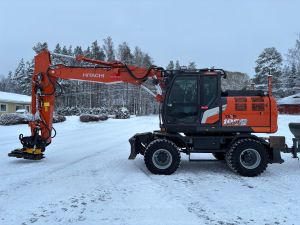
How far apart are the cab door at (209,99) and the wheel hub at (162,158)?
46.5 inches

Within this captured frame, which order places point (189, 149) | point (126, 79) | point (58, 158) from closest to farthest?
point (189, 149) < point (126, 79) < point (58, 158)

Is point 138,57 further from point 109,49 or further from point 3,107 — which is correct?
point 3,107

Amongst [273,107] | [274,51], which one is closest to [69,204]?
[273,107]

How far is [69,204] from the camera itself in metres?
6.70

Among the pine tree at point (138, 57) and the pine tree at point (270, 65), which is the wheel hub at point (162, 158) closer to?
the pine tree at point (270, 65)

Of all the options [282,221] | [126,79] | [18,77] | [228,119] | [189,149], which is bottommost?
[282,221]

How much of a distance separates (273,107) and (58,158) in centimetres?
687

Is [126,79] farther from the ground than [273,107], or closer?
farther from the ground

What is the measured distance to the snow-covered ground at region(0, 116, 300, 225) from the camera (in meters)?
6.04

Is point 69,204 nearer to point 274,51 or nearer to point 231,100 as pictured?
point 231,100

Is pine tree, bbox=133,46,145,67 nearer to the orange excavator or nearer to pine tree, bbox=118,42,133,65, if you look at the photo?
pine tree, bbox=118,42,133,65

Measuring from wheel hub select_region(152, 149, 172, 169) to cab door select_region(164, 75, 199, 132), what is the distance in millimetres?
727

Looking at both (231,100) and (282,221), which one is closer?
(282,221)

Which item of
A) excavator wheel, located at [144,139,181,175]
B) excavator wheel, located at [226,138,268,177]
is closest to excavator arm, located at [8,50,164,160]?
excavator wheel, located at [144,139,181,175]
